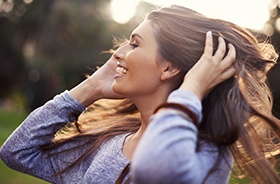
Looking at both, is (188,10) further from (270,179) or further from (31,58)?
(31,58)

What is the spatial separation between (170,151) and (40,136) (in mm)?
1056

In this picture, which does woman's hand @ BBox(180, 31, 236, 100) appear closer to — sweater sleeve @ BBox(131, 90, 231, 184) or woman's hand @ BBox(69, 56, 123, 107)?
sweater sleeve @ BBox(131, 90, 231, 184)

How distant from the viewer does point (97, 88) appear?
308cm

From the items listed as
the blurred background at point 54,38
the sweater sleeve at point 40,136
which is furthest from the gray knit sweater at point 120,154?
the blurred background at point 54,38

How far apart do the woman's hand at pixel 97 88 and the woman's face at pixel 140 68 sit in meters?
0.44

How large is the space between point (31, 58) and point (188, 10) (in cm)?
2275

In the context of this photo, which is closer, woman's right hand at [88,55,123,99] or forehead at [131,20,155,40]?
forehead at [131,20,155,40]

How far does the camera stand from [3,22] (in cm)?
2845

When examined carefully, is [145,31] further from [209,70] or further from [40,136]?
[40,136]

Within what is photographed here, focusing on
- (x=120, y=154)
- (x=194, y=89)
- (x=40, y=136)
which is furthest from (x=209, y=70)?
(x=40, y=136)

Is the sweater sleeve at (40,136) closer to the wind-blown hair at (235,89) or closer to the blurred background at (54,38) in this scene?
the wind-blown hair at (235,89)

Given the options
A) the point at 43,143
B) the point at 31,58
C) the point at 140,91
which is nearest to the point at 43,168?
the point at 43,143

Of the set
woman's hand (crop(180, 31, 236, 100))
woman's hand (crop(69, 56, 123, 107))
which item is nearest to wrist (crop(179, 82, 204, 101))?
woman's hand (crop(180, 31, 236, 100))

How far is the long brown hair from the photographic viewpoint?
8.01 feet
